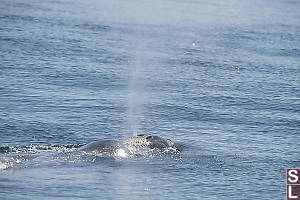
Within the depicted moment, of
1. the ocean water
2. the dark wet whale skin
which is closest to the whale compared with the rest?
the dark wet whale skin

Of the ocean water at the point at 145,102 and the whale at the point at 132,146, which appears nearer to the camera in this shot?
the ocean water at the point at 145,102

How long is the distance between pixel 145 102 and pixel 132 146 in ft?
34.9

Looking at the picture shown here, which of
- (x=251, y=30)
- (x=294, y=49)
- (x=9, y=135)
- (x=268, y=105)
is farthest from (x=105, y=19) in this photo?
(x=9, y=135)

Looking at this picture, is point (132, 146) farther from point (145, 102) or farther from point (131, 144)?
point (145, 102)

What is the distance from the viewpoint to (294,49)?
208ft

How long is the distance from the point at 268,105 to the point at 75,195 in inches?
758

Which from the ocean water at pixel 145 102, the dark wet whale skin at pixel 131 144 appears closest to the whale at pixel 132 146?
the dark wet whale skin at pixel 131 144

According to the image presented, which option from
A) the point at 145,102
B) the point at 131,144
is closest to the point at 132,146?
the point at 131,144

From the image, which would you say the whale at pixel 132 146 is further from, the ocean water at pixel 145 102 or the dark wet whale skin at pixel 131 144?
the ocean water at pixel 145 102

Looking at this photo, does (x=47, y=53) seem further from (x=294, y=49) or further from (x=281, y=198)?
(x=281, y=198)

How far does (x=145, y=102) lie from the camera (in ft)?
144

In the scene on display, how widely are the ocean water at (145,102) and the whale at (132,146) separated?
54 cm

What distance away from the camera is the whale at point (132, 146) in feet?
106

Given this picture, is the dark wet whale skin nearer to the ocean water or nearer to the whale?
the whale
